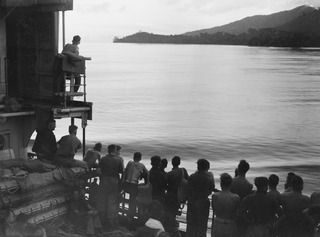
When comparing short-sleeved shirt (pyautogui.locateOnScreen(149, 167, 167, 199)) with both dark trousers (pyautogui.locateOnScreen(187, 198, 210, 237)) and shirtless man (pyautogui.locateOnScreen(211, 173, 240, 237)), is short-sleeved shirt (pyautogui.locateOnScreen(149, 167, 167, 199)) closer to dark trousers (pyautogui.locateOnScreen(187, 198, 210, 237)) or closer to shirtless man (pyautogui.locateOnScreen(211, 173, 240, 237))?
dark trousers (pyautogui.locateOnScreen(187, 198, 210, 237))

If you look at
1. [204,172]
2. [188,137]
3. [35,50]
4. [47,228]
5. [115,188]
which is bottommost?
[188,137]

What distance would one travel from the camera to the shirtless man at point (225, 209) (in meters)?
10.6

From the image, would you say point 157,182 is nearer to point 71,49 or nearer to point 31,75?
point 71,49

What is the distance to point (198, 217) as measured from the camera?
39.2 feet

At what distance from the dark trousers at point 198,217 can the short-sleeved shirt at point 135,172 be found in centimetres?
160

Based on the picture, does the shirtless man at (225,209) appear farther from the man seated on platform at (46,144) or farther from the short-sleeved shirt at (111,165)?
the man seated on platform at (46,144)

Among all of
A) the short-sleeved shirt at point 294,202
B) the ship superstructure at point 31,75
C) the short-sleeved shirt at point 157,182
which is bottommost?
the short-sleeved shirt at point 157,182

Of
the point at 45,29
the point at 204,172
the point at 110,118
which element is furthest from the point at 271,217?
the point at 110,118

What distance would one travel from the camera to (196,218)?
39.3ft

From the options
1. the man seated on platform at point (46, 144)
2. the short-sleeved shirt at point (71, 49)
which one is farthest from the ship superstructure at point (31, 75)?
the man seated on platform at point (46, 144)

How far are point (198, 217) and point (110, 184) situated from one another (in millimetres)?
2682

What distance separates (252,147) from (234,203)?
41939 millimetres

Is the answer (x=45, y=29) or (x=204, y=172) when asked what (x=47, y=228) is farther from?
(x=45, y=29)

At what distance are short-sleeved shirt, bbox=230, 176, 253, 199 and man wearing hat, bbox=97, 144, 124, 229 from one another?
339cm
